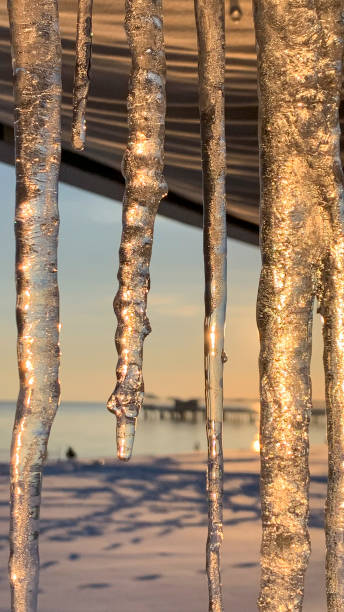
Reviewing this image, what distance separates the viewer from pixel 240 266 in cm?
695

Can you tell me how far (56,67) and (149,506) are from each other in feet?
10.9

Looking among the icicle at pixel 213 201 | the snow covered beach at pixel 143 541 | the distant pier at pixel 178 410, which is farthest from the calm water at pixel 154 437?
the icicle at pixel 213 201

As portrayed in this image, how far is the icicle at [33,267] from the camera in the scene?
45.1 inches

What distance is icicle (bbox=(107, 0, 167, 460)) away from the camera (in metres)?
1.15

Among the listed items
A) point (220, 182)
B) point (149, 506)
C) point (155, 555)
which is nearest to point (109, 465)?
point (149, 506)

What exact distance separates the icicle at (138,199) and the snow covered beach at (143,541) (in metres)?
1.48

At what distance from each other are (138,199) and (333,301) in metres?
0.31

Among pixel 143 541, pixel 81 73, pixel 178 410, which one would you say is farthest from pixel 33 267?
pixel 178 410

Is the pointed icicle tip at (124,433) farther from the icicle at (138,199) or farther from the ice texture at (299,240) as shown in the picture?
the ice texture at (299,240)

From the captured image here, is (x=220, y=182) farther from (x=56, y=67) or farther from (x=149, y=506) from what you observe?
(x=149, y=506)

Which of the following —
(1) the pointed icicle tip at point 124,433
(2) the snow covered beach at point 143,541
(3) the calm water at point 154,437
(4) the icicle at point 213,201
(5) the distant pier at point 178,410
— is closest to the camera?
(1) the pointed icicle tip at point 124,433

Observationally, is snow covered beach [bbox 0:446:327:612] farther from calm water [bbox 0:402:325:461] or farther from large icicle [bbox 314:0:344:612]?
calm water [bbox 0:402:325:461]

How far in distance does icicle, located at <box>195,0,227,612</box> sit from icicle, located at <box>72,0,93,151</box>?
17cm

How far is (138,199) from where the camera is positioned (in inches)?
46.6
